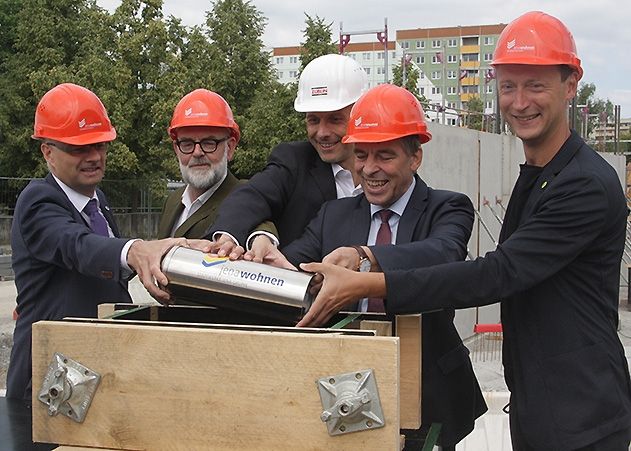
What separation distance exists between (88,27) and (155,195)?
7.02m

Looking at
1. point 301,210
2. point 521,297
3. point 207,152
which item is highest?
point 207,152

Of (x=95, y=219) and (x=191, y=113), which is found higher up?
(x=191, y=113)

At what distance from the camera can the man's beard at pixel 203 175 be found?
3.70 m

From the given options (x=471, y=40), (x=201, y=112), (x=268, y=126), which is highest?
(x=471, y=40)

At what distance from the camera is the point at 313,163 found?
3.30 meters

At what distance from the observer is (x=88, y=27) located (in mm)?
26000

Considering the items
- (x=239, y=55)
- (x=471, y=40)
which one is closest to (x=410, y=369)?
(x=239, y=55)

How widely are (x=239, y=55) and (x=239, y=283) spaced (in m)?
28.0

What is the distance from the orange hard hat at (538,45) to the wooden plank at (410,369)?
3.19ft

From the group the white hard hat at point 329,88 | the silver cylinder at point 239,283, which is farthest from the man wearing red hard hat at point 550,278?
the white hard hat at point 329,88

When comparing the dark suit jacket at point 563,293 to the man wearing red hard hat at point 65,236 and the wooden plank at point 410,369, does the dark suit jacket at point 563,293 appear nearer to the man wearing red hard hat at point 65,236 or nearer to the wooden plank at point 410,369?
the wooden plank at point 410,369

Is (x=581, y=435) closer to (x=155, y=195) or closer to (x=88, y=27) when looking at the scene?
(x=155, y=195)

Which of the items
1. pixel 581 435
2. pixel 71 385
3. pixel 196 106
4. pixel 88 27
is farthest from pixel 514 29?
pixel 88 27

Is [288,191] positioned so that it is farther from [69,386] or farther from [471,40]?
[471,40]
